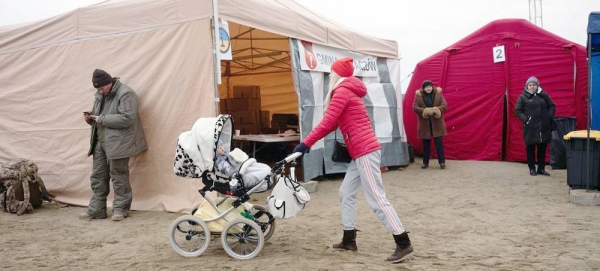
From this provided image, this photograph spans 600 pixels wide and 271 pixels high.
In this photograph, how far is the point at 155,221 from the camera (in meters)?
6.36

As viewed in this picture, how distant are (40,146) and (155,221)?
265cm

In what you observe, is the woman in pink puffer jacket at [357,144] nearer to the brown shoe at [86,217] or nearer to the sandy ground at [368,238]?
the sandy ground at [368,238]

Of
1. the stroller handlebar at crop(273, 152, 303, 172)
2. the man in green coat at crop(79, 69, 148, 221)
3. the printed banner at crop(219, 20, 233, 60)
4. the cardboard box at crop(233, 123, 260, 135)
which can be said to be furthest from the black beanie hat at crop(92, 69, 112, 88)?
the cardboard box at crop(233, 123, 260, 135)

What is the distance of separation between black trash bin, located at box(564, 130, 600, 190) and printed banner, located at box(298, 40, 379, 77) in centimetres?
370

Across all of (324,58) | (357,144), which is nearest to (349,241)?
(357,144)

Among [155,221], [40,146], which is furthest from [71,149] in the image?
[155,221]

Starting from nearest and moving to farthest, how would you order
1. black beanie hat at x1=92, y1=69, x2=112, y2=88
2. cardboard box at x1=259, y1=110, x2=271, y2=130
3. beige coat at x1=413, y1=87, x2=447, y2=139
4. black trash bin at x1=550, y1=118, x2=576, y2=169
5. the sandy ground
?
1. the sandy ground
2. black beanie hat at x1=92, y1=69, x2=112, y2=88
3. black trash bin at x1=550, y1=118, x2=576, y2=169
4. beige coat at x1=413, y1=87, x2=447, y2=139
5. cardboard box at x1=259, y1=110, x2=271, y2=130

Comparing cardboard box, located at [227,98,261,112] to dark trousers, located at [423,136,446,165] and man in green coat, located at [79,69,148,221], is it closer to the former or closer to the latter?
dark trousers, located at [423,136,446,165]

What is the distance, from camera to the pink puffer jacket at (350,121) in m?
4.48

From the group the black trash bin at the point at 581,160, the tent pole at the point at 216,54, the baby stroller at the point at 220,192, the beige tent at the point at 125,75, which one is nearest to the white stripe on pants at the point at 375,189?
the baby stroller at the point at 220,192

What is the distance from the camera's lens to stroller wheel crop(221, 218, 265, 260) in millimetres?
4605

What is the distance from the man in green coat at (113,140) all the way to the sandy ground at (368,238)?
246 millimetres

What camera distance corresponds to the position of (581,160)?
24.3 feet

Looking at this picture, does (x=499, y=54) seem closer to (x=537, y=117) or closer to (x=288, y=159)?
(x=537, y=117)
